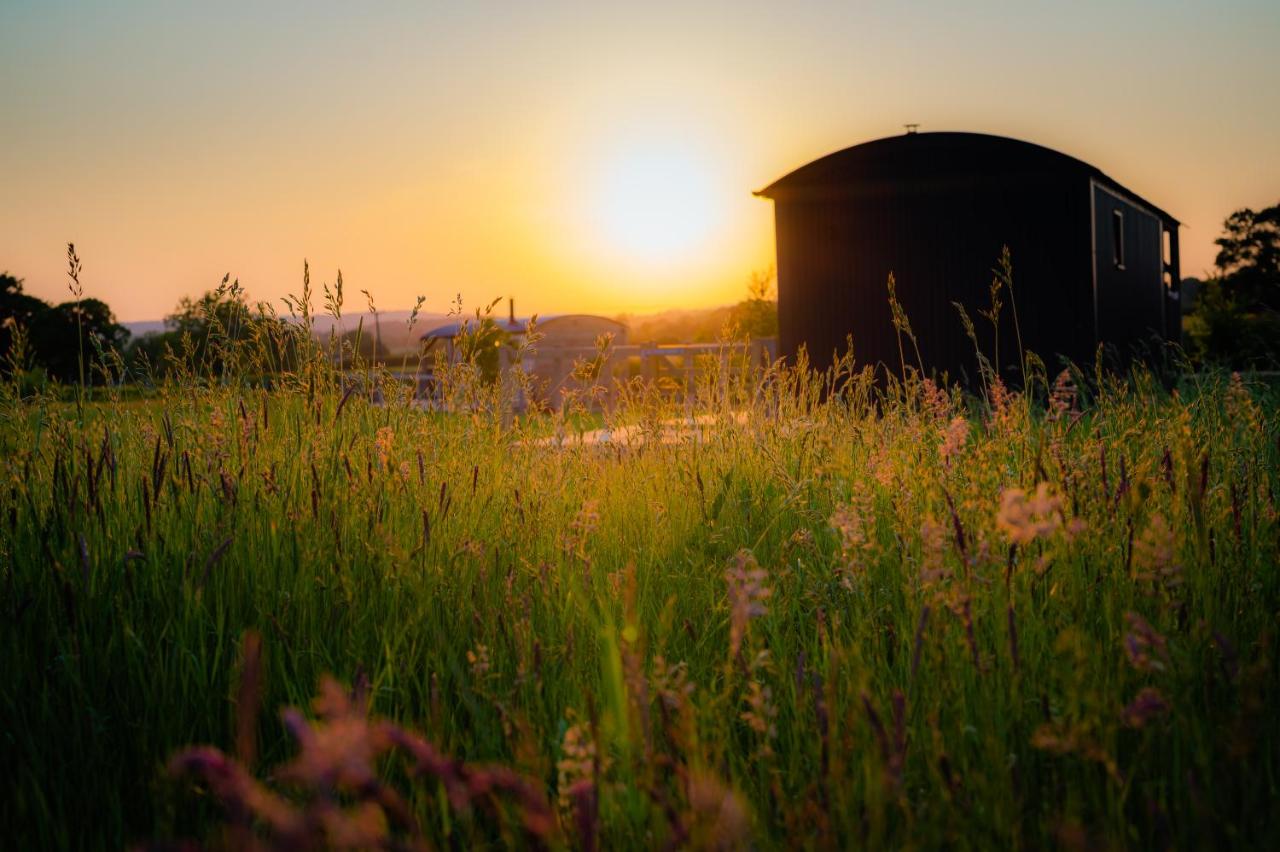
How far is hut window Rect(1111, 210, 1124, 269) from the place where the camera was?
16.4 metres

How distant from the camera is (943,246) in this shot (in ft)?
48.1

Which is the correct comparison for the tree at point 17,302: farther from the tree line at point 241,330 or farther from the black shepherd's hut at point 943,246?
the black shepherd's hut at point 943,246

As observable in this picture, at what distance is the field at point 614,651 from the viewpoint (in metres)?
1.44

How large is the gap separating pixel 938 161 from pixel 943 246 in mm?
1276

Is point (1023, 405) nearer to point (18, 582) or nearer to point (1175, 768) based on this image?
point (1175, 768)

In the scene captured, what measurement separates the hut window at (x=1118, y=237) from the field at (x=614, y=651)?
1407cm

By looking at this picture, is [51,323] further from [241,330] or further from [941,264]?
[241,330]

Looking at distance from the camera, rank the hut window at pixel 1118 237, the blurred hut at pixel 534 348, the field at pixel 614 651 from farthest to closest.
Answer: the hut window at pixel 1118 237, the blurred hut at pixel 534 348, the field at pixel 614 651

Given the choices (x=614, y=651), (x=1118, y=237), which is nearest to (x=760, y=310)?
(x=1118, y=237)

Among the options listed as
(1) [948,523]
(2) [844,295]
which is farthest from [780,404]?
(2) [844,295]

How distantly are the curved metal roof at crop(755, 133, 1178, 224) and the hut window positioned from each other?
146 cm

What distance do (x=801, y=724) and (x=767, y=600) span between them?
0.90m

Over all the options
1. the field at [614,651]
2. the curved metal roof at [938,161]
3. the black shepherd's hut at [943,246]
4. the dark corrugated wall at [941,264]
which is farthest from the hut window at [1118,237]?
the field at [614,651]

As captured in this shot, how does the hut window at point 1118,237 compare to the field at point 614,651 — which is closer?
the field at point 614,651
